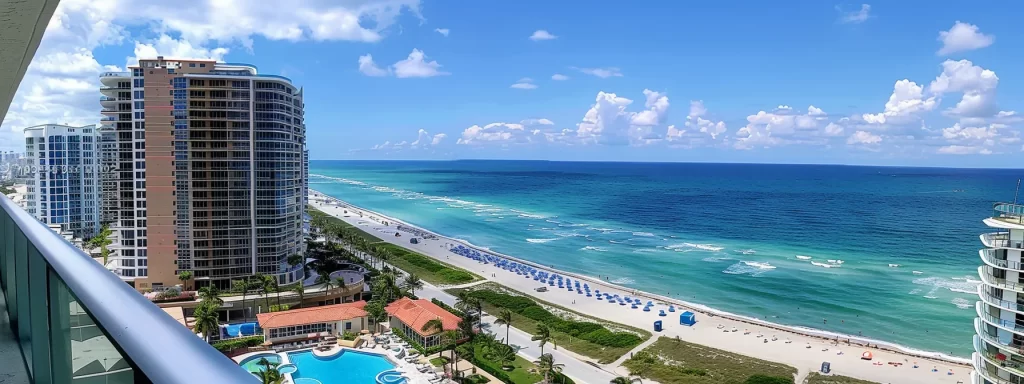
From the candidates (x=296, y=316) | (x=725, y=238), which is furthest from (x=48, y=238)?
(x=725, y=238)

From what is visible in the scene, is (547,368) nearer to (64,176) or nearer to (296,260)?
(296,260)

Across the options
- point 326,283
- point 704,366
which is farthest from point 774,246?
point 326,283

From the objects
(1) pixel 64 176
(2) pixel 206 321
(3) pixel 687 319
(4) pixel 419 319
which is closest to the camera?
(2) pixel 206 321

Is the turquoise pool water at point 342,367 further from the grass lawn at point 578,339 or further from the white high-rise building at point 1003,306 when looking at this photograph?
the white high-rise building at point 1003,306

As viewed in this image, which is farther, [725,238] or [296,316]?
[725,238]

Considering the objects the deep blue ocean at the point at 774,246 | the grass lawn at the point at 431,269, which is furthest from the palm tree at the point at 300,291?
the deep blue ocean at the point at 774,246

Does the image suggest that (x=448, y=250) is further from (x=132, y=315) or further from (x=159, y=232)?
(x=132, y=315)
